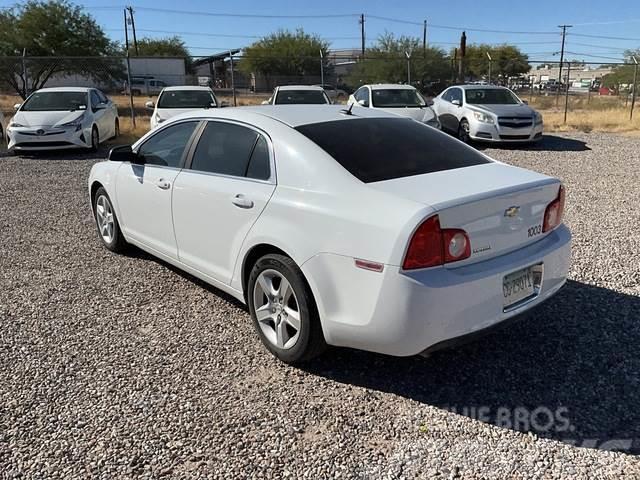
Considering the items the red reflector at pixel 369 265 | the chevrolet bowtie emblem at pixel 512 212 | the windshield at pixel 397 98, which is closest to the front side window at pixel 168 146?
the red reflector at pixel 369 265

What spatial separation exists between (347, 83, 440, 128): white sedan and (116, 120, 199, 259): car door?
8927 millimetres

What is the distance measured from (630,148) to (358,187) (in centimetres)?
1258

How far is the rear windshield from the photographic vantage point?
10.8 feet

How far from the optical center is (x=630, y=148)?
13227mm

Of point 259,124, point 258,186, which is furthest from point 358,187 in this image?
point 259,124

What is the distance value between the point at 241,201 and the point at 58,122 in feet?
33.8

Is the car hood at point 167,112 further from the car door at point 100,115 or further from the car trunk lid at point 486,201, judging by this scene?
the car trunk lid at point 486,201

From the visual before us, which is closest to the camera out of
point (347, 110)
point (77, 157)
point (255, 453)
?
point (255, 453)

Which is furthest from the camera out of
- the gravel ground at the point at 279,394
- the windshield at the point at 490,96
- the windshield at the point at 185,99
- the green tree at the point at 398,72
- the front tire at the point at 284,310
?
the green tree at the point at 398,72

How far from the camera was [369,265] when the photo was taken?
2773 mm

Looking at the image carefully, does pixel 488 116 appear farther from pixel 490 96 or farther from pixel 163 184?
pixel 163 184

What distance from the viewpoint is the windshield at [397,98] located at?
13570 millimetres

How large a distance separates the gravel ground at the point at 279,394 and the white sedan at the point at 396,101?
8.69 meters

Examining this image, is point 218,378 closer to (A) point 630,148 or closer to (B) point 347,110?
(B) point 347,110
